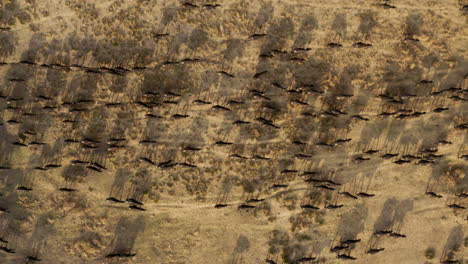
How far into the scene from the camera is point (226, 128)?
1313 cm

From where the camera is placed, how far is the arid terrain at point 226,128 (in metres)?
13.0

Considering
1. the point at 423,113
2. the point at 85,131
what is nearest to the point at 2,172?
the point at 85,131

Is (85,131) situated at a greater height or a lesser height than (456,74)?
lesser

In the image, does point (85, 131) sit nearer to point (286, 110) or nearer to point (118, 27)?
point (118, 27)

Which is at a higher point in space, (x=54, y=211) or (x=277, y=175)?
(x=277, y=175)

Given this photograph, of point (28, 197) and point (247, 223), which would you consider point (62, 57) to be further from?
point (247, 223)

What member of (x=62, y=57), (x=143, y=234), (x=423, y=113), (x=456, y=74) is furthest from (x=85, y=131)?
(x=456, y=74)

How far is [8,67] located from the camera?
510 inches

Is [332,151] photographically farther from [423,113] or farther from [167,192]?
[167,192]

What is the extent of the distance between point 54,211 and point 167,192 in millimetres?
4709

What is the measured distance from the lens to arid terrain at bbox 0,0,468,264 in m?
13.0

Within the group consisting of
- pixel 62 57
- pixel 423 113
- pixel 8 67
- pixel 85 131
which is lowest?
pixel 85 131

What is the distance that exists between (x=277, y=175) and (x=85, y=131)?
318 inches

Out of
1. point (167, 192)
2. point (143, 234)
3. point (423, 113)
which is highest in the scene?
point (423, 113)
